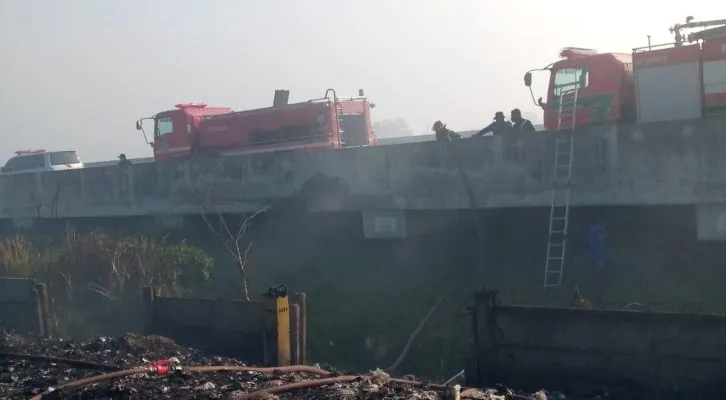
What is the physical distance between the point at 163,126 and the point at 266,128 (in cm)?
415

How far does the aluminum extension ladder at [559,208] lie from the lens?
14.1 metres

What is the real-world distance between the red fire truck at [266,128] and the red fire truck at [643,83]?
5.90 m

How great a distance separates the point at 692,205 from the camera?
13352 millimetres

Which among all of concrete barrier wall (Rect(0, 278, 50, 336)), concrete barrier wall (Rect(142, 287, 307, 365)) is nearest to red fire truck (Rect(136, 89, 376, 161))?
concrete barrier wall (Rect(0, 278, 50, 336))

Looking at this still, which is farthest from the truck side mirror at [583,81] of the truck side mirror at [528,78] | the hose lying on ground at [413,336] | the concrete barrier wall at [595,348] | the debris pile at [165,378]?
the debris pile at [165,378]

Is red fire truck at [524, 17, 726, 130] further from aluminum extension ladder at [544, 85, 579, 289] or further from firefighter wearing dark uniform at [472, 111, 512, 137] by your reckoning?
aluminum extension ladder at [544, 85, 579, 289]

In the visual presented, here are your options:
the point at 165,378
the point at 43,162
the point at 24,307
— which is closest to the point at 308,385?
the point at 165,378

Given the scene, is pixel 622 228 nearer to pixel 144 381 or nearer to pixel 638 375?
pixel 638 375

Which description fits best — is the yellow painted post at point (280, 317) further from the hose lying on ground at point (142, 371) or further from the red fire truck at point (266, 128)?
the red fire truck at point (266, 128)

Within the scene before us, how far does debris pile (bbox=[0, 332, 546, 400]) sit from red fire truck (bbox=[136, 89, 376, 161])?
11.6 metres

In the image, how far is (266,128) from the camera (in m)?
23.3

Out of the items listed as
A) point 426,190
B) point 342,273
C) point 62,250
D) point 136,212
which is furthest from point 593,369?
point 136,212

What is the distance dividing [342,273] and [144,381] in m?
8.15

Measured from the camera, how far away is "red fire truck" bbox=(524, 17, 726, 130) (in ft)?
52.1
